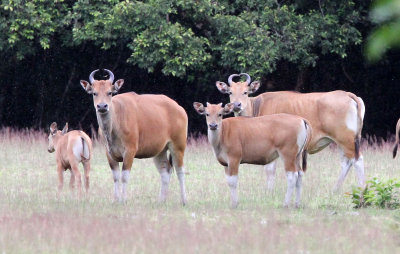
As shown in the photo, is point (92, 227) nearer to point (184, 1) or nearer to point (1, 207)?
point (1, 207)

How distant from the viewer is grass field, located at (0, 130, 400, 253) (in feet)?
23.9

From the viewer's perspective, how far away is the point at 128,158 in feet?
34.6

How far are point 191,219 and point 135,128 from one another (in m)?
2.10

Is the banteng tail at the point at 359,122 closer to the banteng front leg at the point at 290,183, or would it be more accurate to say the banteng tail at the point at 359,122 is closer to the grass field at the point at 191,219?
the grass field at the point at 191,219

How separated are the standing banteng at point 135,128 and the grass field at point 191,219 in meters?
0.50

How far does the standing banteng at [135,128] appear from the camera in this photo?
1056cm

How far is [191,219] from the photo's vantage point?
356 inches

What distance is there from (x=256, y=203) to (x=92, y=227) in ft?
10.8

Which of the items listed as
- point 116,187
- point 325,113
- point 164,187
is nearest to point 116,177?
point 116,187

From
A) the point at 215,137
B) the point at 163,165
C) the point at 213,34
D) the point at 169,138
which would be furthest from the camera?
the point at 213,34

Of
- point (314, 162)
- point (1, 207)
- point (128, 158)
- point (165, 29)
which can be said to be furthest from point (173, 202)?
point (165, 29)

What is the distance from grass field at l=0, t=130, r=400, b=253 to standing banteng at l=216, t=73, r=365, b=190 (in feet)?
1.45

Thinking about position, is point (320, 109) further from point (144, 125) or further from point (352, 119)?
point (144, 125)

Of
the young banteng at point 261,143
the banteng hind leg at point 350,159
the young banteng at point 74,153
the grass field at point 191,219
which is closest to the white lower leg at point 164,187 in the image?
the grass field at point 191,219
